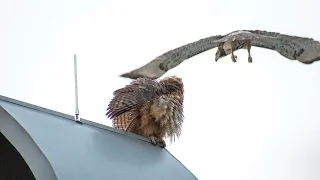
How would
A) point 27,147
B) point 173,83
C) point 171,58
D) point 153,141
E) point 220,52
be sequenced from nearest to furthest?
1. point 27,147
2. point 153,141
3. point 173,83
4. point 171,58
5. point 220,52

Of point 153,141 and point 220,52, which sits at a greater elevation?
point 220,52

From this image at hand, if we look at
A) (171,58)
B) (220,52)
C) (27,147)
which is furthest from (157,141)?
(220,52)

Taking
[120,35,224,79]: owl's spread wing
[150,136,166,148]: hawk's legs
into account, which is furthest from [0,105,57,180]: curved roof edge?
[120,35,224,79]: owl's spread wing

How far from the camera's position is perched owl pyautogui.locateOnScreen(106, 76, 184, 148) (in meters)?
1.12

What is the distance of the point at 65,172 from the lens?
73 cm

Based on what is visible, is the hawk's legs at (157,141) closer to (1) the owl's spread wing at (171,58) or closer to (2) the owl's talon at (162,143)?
(2) the owl's talon at (162,143)

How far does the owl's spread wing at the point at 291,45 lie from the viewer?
157 cm

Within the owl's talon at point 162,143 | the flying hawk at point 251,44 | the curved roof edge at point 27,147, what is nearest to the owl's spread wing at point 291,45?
the flying hawk at point 251,44

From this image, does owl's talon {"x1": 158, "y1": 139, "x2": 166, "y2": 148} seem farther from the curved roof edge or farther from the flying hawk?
the flying hawk

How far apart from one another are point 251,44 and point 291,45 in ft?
0.37

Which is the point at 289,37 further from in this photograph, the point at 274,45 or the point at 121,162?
the point at 121,162

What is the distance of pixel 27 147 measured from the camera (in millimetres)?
740

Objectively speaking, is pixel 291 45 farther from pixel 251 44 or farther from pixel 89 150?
pixel 89 150

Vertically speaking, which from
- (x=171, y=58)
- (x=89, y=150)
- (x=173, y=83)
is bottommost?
(x=89, y=150)
